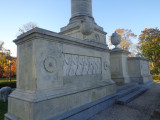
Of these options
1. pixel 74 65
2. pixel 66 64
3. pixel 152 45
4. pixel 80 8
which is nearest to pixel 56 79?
pixel 66 64

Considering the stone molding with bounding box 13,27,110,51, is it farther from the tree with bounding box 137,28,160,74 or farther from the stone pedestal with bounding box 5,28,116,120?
the tree with bounding box 137,28,160,74

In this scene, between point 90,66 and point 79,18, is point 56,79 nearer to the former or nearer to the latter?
point 90,66

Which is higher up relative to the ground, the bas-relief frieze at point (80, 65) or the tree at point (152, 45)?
the tree at point (152, 45)

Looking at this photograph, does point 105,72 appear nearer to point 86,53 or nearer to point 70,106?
point 86,53

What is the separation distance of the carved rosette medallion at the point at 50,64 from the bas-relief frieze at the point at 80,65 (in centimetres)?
48

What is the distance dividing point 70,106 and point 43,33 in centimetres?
241

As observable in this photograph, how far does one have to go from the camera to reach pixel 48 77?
3156mm

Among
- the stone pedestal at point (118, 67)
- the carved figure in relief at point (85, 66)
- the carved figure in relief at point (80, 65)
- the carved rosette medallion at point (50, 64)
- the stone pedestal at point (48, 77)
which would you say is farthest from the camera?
the stone pedestal at point (118, 67)

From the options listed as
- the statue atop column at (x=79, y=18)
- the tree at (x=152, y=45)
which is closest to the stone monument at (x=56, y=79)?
the statue atop column at (x=79, y=18)

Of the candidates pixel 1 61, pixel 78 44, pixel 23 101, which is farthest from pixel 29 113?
pixel 1 61

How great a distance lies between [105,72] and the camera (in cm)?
573

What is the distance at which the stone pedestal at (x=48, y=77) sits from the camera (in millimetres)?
2861

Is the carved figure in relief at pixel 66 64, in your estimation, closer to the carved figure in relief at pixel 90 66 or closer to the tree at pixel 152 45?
the carved figure in relief at pixel 90 66

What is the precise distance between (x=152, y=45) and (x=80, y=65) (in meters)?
26.2
